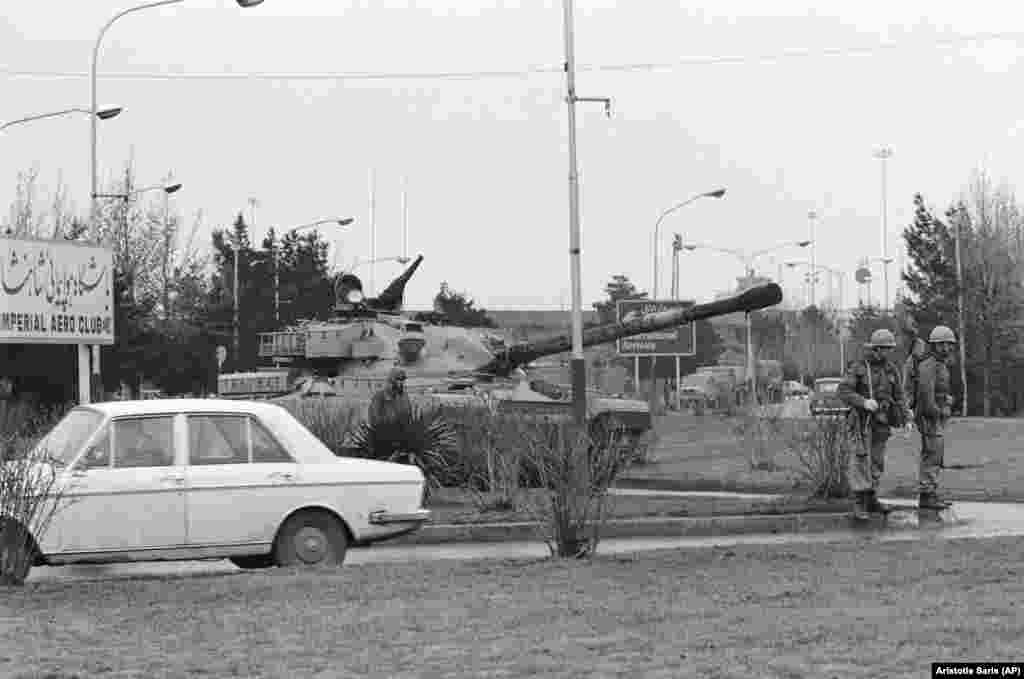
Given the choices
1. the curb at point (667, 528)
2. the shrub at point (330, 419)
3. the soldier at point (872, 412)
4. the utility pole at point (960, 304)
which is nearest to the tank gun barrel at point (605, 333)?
the shrub at point (330, 419)

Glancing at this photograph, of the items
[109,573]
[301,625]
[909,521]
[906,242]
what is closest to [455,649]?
[301,625]

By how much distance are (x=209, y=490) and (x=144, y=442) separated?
0.57 m

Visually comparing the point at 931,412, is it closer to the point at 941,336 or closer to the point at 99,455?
the point at 941,336

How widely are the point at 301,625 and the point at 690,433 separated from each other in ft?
92.2

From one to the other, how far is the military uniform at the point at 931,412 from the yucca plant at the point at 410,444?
5197mm

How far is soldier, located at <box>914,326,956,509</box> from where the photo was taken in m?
17.2

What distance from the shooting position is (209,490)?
40.5 feet

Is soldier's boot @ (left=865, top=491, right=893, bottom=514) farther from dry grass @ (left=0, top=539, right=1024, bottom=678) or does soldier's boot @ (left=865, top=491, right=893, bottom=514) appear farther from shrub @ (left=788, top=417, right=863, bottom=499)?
dry grass @ (left=0, top=539, right=1024, bottom=678)

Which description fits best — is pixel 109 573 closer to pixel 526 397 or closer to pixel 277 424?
pixel 277 424

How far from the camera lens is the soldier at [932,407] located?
56.6ft

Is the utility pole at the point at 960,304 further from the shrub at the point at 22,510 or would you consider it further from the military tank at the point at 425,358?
the shrub at the point at 22,510

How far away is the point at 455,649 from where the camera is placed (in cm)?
Answer: 809

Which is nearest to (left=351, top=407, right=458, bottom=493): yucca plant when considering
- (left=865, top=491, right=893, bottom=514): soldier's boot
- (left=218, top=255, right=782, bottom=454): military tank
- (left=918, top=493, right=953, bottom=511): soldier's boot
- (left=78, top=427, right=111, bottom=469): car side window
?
(left=218, top=255, right=782, bottom=454): military tank

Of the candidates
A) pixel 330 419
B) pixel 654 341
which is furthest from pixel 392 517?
pixel 654 341
